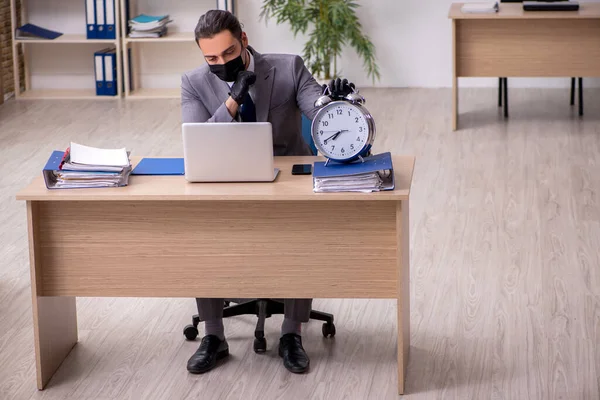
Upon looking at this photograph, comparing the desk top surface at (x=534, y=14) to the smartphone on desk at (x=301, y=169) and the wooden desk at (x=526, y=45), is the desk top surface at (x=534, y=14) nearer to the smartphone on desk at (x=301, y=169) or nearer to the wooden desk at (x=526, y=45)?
the wooden desk at (x=526, y=45)

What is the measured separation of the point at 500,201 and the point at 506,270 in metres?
1.00

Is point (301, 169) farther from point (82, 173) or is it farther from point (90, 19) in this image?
point (90, 19)

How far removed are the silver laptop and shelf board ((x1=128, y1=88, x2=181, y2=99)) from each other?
499 centimetres

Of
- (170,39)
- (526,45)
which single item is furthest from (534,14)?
(170,39)

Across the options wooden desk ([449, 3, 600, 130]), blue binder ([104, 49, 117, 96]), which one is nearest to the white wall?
blue binder ([104, 49, 117, 96])

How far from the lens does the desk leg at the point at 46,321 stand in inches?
122

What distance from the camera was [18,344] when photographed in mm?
3525

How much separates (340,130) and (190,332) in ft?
3.29

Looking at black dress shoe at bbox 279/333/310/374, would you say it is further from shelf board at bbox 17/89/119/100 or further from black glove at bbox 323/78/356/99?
shelf board at bbox 17/89/119/100

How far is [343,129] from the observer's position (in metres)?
3.06

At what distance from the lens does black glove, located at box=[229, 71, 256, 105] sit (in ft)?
10.4

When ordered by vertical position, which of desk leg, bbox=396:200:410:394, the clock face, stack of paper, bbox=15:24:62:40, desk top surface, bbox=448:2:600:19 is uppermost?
desk top surface, bbox=448:2:600:19

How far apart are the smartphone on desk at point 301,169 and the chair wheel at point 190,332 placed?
77cm

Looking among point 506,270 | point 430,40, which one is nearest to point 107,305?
point 506,270
